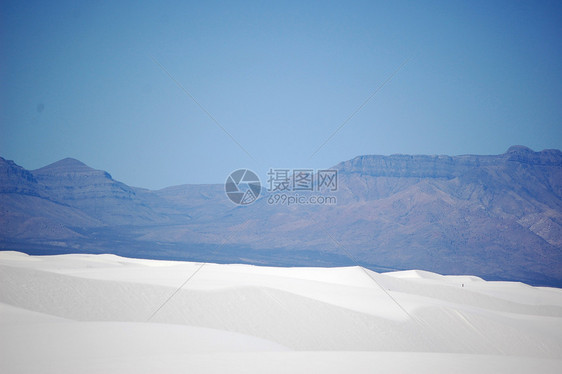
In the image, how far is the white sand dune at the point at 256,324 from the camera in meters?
15.2

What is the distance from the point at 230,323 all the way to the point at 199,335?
5391 mm

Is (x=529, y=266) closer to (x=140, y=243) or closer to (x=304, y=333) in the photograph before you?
(x=140, y=243)

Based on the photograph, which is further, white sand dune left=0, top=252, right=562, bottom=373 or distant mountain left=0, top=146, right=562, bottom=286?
distant mountain left=0, top=146, right=562, bottom=286

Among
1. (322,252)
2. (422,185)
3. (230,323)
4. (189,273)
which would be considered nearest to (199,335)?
(230,323)

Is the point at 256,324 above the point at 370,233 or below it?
below

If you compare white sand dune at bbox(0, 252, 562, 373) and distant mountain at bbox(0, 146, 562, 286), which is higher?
distant mountain at bbox(0, 146, 562, 286)

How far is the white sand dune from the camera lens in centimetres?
1518

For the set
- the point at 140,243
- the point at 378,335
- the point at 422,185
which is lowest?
the point at 378,335

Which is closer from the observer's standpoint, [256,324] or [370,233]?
[256,324]

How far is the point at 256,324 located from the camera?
24.8 m

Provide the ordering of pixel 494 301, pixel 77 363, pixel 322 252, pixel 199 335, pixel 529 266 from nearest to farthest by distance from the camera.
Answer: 1. pixel 77 363
2. pixel 199 335
3. pixel 494 301
4. pixel 529 266
5. pixel 322 252

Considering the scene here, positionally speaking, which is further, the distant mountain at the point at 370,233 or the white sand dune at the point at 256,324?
the distant mountain at the point at 370,233

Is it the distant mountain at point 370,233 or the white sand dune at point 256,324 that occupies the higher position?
the distant mountain at point 370,233

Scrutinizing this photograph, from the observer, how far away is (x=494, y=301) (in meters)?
35.2
